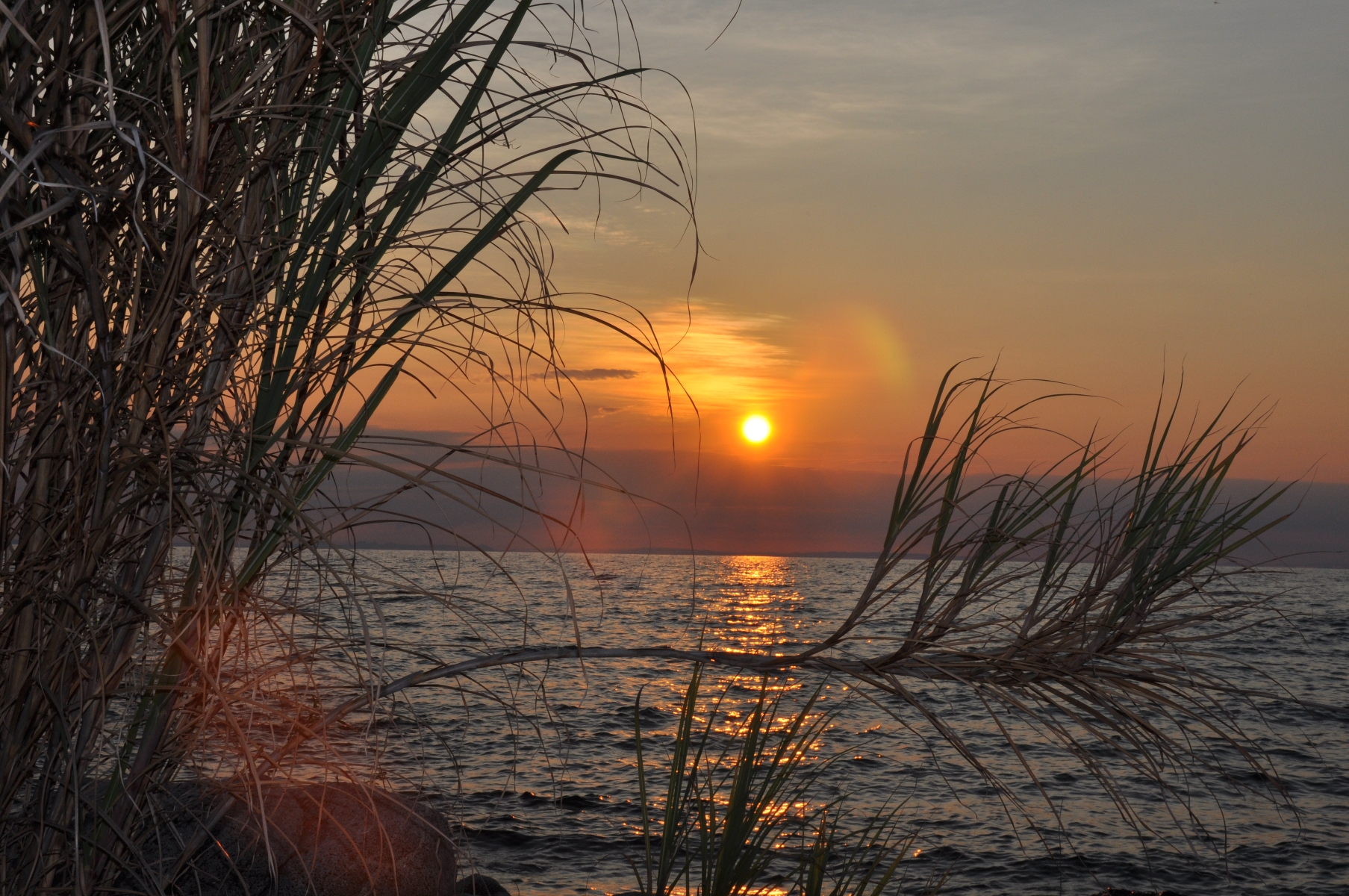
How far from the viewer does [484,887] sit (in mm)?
7008

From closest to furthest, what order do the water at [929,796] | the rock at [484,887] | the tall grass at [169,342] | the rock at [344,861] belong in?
the tall grass at [169,342] < the rock at [344,861] < the rock at [484,887] < the water at [929,796]

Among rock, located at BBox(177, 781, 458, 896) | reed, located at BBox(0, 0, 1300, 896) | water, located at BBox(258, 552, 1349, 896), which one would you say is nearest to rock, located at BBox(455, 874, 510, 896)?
water, located at BBox(258, 552, 1349, 896)

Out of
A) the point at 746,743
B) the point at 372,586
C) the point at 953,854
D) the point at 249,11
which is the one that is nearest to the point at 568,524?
the point at 372,586

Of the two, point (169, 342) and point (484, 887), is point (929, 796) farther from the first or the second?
point (169, 342)

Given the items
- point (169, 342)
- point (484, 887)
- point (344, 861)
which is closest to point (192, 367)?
point (169, 342)

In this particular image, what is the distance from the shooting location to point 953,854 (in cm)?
1026

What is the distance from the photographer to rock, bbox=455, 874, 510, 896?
702cm

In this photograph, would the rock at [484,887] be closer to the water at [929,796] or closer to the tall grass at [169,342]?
the water at [929,796]

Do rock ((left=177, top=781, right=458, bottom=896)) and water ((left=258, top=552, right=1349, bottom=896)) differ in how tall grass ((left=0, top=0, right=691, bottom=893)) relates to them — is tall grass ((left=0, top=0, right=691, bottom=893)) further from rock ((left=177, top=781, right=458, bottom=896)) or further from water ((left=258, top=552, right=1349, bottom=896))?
rock ((left=177, top=781, right=458, bottom=896))

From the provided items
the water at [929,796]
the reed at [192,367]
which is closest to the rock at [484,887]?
the water at [929,796]

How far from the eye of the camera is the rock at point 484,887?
23.0 feet

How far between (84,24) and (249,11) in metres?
0.24

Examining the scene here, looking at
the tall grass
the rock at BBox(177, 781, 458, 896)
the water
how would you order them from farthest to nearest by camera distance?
the water < the rock at BBox(177, 781, 458, 896) < the tall grass

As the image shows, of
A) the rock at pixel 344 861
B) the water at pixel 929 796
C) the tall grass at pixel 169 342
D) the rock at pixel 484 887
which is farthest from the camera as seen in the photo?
the water at pixel 929 796
